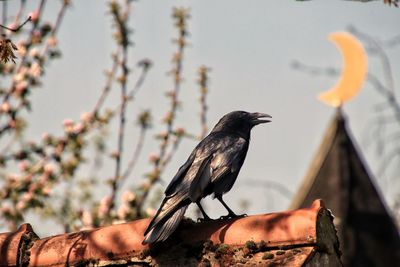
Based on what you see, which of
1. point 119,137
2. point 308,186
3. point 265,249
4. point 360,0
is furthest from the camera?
point 308,186

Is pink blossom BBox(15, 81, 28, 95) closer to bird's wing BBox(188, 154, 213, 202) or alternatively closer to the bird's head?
the bird's head

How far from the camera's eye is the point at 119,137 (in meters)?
11.9

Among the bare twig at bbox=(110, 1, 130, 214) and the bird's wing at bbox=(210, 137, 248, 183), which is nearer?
the bird's wing at bbox=(210, 137, 248, 183)

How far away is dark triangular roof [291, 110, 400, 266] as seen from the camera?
12039 millimetres

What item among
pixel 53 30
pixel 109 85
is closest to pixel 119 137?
pixel 109 85

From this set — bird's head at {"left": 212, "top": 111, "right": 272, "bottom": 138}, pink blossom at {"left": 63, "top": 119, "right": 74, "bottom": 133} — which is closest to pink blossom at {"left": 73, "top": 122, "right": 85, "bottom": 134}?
pink blossom at {"left": 63, "top": 119, "right": 74, "bottom": 133}

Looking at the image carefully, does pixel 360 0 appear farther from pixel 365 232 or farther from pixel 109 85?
pixel 365 232

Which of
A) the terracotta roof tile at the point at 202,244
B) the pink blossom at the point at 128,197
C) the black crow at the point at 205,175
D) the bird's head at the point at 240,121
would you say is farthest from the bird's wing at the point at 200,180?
the pink blossom at the point at 128,197

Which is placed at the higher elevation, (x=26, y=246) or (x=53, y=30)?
(x=53, y=30)

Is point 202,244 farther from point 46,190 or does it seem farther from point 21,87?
point 21,87

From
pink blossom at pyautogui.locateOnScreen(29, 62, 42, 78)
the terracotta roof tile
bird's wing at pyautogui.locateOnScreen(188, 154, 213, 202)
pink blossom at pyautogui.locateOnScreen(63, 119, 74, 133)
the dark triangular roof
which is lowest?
the dark triangular roof

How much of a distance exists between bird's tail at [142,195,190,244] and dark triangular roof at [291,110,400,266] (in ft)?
21.1

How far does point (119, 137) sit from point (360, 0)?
641 cm

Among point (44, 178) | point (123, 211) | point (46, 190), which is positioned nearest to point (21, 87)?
point (44, 178)
